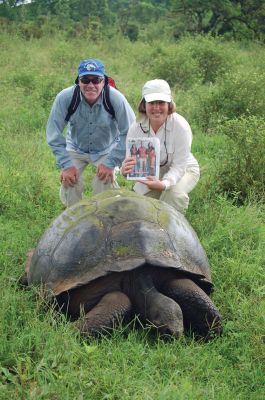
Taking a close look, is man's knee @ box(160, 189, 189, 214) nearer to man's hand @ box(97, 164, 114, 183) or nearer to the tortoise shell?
man's hand @ box(97, 164, 114, 183)

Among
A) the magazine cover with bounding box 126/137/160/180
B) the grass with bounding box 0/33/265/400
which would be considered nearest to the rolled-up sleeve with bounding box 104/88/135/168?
the magazine cover with bounding box 126/137/160/180

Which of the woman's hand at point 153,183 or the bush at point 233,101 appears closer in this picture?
the woman's hand at point 153,183

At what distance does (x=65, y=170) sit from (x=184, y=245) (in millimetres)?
1684

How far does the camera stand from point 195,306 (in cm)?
316

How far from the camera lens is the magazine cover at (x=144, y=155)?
4.20 meters

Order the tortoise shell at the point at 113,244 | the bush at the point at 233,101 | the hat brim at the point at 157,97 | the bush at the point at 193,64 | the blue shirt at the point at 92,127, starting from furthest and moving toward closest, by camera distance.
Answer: the bush at the point at 193,64, the bush at the point at 233,101, the blue shirt at the point at 92,127, the hat brim at the point at 157,97, the tortoise shell at the point at 113,244

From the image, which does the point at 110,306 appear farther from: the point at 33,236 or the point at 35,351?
the point at 33,236

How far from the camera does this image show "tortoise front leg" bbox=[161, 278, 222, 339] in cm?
315

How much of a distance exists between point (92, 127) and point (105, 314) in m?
2.08

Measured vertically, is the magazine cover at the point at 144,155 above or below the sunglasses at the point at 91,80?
below

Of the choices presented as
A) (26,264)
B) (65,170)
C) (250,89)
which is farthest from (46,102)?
(26,264)

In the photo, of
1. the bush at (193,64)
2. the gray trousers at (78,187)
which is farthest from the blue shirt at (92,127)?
the bush at (193,64)

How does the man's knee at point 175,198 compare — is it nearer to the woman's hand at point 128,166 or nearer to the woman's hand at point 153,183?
the woman's hand at point 153,183

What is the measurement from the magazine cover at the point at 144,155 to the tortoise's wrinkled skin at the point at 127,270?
0.76 m
